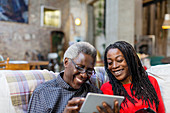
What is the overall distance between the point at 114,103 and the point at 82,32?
325 inches

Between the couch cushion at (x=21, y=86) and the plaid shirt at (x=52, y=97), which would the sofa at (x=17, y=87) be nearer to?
the couch cushion at (x=21, y=86)

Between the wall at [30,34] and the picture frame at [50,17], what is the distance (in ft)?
0.60

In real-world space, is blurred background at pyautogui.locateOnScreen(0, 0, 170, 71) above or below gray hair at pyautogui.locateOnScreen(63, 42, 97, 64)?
above

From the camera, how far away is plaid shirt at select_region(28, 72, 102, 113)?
117 centimetres

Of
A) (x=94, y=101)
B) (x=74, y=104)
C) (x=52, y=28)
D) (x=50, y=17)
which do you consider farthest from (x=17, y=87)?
(x=50, y=17)

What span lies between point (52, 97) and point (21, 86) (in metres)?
0.31

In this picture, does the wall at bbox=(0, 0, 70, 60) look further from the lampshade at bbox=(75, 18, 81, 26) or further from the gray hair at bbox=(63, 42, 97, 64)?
the gray hair at bbox=(63, 42, 97, 64)

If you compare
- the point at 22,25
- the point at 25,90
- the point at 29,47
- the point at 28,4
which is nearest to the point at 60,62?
the point at 29,47

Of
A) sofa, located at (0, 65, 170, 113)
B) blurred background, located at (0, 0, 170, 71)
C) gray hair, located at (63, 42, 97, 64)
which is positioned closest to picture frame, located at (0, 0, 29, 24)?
blurred background, located at (0, 0, 170, 71)

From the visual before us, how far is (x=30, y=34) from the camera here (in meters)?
8.73

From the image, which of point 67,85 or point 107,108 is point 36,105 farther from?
point 107,108

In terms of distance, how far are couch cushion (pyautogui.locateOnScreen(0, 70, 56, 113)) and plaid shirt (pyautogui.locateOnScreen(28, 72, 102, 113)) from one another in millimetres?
129

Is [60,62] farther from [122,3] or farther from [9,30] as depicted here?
[122,3]

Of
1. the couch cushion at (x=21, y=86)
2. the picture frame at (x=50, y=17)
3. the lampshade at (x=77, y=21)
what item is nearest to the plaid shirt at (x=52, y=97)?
the couch cushion at (x=21, y=86)
